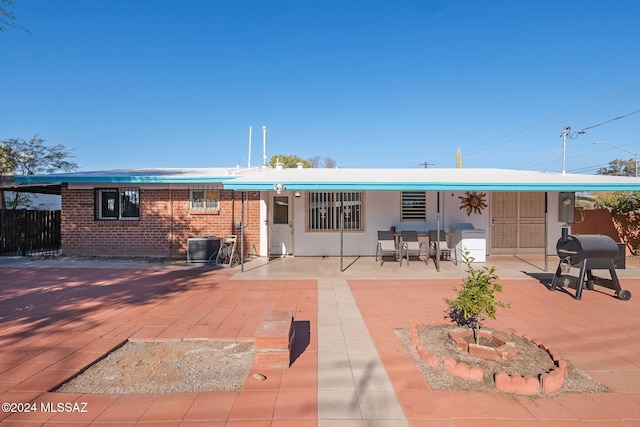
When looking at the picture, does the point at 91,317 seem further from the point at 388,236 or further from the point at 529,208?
the point at 529,208

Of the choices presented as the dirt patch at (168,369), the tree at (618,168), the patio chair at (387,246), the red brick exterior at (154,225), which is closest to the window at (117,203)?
the red brick exterior at (154,225)

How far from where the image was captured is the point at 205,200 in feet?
36.0

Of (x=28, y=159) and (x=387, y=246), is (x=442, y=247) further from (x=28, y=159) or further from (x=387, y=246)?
(x=28, y=159)

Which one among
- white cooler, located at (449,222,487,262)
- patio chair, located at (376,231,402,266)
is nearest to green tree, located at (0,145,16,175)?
patio chair, located at (376,231,402,266)

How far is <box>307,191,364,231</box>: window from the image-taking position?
11.0 meters

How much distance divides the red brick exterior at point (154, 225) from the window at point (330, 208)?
1764 mm

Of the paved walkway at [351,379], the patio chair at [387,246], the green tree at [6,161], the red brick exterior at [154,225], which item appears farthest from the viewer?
the green tree at [6,161]

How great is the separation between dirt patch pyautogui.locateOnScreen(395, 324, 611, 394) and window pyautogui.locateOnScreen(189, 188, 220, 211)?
328 inches

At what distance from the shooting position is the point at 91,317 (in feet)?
16.7

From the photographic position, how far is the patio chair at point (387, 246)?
31.7 ft

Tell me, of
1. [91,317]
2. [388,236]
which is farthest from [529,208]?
[91,317]

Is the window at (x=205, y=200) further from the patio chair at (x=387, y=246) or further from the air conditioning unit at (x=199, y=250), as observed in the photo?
the patio chair at (x=387, y=246)

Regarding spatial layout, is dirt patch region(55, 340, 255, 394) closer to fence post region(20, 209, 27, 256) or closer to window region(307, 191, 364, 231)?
window region(307, 191, 364, 231)

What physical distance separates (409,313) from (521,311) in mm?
1849
